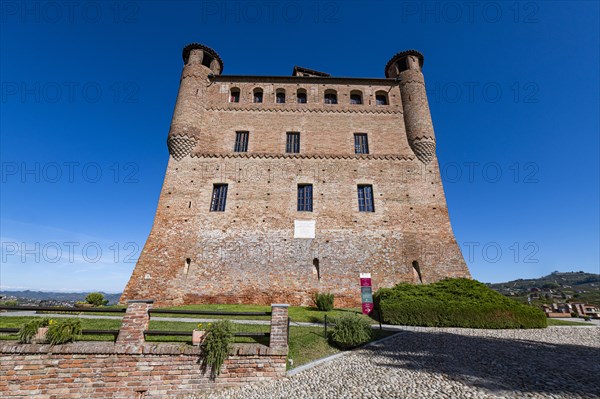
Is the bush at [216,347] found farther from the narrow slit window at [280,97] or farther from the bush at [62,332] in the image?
the narrow slit window at [280,97]

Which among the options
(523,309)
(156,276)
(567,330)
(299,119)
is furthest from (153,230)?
(567,330)

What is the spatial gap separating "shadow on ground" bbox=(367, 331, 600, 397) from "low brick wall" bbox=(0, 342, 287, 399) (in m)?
3.49

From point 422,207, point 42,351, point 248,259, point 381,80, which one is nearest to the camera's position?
point 42,351

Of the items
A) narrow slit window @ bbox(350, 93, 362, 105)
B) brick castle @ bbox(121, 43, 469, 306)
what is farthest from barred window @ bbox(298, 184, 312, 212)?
narrow slit window @ bbox(350, 93, 362, 105)

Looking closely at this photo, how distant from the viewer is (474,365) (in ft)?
19.1

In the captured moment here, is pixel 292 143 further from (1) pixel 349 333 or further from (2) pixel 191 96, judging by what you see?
(1) pixel 349 333

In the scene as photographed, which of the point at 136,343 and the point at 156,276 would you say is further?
the point at 156,276

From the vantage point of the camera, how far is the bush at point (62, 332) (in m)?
5.70

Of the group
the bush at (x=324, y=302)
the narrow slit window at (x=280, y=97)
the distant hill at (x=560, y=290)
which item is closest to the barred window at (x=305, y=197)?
the bush at (x=324, y=302)

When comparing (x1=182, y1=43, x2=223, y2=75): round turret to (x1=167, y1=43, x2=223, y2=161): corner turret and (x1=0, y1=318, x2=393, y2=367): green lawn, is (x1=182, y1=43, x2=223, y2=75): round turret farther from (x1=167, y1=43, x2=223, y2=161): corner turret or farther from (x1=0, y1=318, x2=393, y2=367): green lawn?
(x1=0, y1=318, x2=393, y2=367): green lawn

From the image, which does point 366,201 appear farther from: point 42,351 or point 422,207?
point 42,351

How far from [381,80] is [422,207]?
35.5 ft

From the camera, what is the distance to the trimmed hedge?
10.1 metres

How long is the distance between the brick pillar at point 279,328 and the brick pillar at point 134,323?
293 cm
